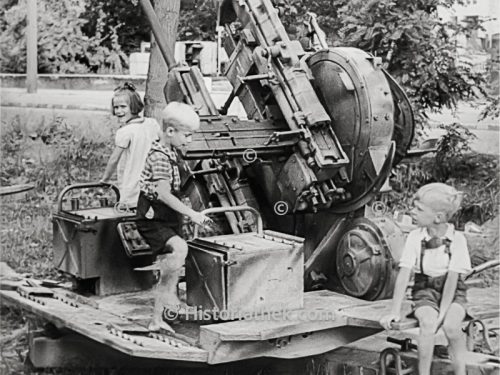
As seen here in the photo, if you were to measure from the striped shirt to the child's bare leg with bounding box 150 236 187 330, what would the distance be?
0.26 metres

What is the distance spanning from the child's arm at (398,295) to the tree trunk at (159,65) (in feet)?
10.1

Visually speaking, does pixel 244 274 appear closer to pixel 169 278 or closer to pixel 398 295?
pixel 169 278

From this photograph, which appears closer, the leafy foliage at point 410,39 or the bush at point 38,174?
the bush at point 38,174

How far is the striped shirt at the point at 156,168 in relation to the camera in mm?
4984

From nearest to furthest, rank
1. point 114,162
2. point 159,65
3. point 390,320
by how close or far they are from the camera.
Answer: point 390,320 → point 114,162 → point 159,65

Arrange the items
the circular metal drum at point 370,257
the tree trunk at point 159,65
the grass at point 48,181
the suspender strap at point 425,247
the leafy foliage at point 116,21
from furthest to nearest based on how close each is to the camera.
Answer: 1. the leafy foliage at point 116,21
2. the tree trunk at point 159,65
3. the grass at point 48,181
4. the circular metal drum at point 370,257
5. the suspender strap at point 425,247

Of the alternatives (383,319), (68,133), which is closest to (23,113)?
(68,133)

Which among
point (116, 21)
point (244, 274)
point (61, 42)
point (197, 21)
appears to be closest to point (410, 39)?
point (197, 21)

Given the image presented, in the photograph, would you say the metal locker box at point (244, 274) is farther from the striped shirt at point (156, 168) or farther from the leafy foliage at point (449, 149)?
the leafy foliage at point (449, 149)

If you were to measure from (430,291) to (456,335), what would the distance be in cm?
24

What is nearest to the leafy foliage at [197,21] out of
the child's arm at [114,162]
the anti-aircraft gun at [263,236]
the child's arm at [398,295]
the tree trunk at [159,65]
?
the tree trunk at [159,65]

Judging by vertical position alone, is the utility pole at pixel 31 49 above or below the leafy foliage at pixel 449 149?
above

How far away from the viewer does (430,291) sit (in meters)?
4.46

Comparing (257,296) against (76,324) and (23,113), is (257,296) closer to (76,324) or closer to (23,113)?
(76,324)
